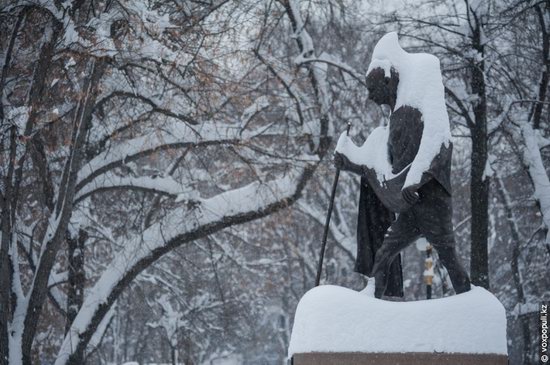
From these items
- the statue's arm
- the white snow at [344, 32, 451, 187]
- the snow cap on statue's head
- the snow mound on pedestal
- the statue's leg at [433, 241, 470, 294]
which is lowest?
the snow mound on pedestal

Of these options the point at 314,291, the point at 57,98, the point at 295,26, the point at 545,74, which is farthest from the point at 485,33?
the point at 314,291

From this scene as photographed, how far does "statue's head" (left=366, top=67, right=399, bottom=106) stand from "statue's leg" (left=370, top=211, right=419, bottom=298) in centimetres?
99

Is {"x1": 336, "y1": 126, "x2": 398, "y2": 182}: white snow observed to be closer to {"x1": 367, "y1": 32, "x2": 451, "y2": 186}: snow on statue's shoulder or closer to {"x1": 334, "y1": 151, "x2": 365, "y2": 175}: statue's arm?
{"x1": 334, "y1": 151, "x2": 365, "y2": 175}: statue's arm

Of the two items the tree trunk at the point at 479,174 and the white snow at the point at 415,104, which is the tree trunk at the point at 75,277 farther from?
the white snow at the point at 415,104

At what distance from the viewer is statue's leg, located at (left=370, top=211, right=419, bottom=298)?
6508mm

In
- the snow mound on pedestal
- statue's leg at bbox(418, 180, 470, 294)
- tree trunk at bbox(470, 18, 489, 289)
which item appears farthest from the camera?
tree trunk at bbox(470, 18, 489, 289)

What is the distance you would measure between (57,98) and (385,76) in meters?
6.89

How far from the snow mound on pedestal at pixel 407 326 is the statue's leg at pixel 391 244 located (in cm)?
31

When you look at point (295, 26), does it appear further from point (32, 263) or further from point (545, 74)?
point (32, 263)

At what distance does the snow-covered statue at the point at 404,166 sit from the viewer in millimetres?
6355

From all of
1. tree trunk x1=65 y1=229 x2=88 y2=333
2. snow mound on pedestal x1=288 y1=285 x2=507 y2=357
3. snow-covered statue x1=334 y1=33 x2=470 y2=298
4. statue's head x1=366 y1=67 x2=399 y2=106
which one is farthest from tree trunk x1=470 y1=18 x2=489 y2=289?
snow mound on pedestal x1=288 y1=285 x2=507 y2=357

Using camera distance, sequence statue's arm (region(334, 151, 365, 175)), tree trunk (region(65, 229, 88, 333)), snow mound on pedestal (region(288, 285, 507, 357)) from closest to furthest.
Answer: snow mound on pedestal (region(288, 285, 507, 357)) < statue's arm (region(334, 151, 365, 175)) < tree trunk (region(65, 229, 88, 333))

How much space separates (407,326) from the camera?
20.1 ft

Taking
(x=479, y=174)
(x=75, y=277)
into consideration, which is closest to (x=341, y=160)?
(x=479, y=174)
